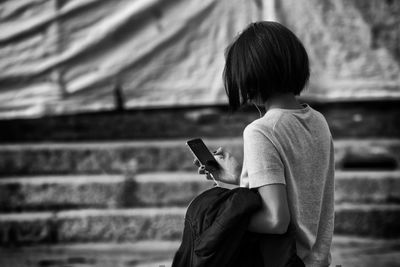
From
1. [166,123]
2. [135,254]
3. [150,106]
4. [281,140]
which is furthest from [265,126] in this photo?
[166,123]

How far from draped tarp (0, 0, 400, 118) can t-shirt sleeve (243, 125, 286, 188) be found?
113 inches

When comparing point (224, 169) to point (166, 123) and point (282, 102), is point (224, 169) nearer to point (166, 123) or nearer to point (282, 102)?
point (282, 102)

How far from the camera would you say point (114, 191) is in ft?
15.2

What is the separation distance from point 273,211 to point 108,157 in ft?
11.0

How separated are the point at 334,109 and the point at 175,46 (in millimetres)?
1515

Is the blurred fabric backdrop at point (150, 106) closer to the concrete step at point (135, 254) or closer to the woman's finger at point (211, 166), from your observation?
the concrete step at point (135, 254)

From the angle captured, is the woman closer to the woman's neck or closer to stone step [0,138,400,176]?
the woman's neck

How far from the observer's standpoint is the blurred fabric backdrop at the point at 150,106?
14.4 ft

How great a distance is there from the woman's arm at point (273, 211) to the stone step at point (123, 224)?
9.87ft

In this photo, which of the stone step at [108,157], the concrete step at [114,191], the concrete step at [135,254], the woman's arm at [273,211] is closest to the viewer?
the woman's arm at [273,211]

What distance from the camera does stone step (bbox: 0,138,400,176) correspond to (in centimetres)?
470

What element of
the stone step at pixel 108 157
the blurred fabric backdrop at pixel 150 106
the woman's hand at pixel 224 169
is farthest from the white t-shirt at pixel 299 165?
the stone step at pixel 108 157

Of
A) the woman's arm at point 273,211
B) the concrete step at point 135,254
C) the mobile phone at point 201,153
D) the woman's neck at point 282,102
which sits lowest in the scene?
the concrete step at point 135,254

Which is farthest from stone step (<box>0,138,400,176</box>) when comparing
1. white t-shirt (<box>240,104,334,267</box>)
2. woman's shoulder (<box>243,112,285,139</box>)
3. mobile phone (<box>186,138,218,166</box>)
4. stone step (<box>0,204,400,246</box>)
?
woman's shoulder (<box>243,112,285,139</box>)
